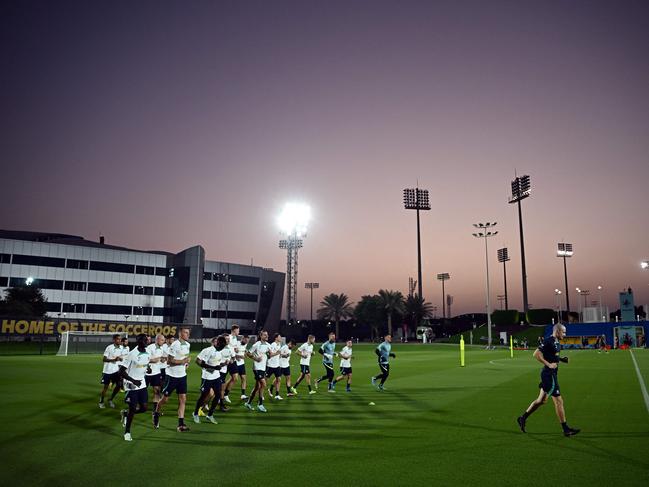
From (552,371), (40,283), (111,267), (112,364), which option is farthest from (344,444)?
(111,267)

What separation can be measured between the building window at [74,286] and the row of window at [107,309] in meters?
2.92

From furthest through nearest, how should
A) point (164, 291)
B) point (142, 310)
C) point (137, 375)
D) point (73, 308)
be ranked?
point (164, 291) → point (142, 310) → point (73, 308) → point (137, 375)

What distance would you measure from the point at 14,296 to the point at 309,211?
154ft

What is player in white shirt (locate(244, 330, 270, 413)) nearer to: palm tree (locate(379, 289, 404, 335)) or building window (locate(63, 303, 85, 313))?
building window (locate(63, 303, 85, 313))

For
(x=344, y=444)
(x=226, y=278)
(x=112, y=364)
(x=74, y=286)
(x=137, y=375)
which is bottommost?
(x=344, y=444)

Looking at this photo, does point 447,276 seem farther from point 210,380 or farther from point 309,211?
point 210,380

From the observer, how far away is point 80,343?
189 feet

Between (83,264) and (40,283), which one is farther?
(83,264)

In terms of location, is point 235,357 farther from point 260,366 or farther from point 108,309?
point 108,309

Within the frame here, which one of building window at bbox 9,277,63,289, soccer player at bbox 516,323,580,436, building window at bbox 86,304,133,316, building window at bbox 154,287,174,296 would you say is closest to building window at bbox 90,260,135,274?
building window at bbox 9,277,63,289

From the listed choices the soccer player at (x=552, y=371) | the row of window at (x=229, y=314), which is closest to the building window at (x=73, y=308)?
the row of window at (x=229, y=314)

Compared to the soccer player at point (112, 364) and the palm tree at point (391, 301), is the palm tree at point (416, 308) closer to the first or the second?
the palm tree at point (391, 301)

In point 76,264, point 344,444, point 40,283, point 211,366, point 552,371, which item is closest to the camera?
point 344,444

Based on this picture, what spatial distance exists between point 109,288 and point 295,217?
4601cm
